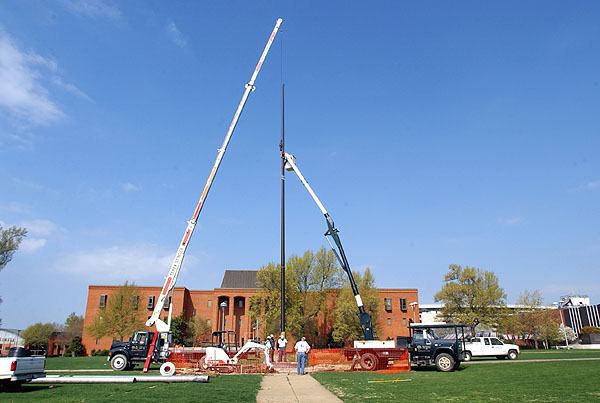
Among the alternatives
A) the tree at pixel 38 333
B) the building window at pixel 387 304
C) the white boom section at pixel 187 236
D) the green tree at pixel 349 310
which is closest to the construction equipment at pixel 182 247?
the white boom section at pixel 187 236

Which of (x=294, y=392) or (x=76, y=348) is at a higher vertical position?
(x=294, y=392)

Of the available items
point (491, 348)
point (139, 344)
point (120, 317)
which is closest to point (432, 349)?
point (491, 348)

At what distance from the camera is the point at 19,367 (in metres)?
12.5

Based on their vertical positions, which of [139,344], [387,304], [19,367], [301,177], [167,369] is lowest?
[167,369]

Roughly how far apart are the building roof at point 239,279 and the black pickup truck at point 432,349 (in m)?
49.3

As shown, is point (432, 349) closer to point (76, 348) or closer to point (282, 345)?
point (282, 345)

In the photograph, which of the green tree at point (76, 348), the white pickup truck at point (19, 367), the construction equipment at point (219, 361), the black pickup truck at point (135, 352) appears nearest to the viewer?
the white pickup truck at point (19, 367)

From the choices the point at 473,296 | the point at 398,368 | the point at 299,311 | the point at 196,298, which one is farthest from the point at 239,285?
the point at 398,368

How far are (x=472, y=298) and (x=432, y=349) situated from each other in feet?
112

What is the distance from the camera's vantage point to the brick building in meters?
59.0

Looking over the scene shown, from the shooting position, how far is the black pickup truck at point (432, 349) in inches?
822

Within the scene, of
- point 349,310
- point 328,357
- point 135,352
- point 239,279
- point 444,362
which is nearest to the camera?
point 444,362

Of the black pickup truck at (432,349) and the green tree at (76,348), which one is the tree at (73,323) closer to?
the green tree at (76,348)

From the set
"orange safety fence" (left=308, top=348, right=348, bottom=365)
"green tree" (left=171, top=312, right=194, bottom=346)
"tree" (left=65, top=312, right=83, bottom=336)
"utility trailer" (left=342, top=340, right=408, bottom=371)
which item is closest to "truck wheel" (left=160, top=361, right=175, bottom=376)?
"orange safety fence" (left=308, top=348, right=348, bottom=365)
